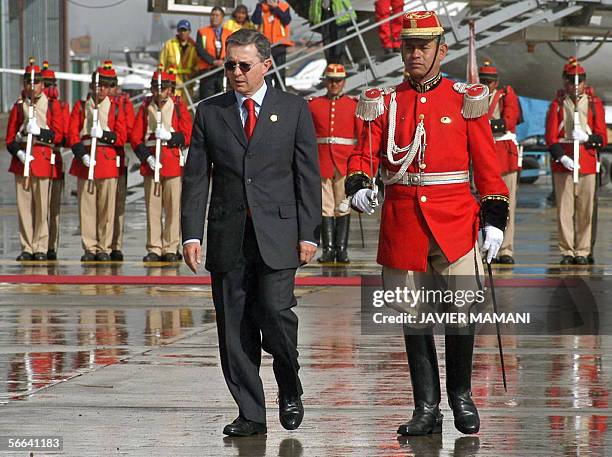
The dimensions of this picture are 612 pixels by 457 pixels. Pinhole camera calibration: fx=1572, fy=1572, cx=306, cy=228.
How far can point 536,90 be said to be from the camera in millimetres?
27484

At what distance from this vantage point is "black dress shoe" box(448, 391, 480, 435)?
7.12 m

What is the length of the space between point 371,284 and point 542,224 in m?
7.46

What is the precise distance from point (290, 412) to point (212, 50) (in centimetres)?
1613

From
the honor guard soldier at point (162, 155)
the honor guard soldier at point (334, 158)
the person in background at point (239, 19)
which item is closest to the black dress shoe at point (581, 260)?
the honor guard soldier at point (334, 158)

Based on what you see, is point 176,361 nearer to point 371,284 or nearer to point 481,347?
point 481,347

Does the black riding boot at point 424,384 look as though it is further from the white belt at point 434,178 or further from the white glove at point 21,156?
the white glove at point 21,156

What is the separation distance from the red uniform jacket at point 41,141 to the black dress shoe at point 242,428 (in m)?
9.47

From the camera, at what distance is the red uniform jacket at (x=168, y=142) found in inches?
642

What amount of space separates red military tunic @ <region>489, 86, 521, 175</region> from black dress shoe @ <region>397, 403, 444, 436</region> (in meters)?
8.77

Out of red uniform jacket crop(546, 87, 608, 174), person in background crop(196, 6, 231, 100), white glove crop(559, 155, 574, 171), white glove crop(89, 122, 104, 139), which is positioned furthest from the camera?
person in background crop(196, 6, 231, 100)

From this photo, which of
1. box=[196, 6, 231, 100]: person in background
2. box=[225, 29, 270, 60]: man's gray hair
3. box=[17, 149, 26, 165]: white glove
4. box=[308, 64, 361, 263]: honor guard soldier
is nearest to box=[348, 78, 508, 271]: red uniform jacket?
box=[225, 29, 270, 60]: man's gray hair

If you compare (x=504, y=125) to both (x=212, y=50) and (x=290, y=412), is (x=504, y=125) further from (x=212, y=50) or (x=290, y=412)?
(x=290, y=412)

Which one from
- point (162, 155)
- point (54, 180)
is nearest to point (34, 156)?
point (54, 180)

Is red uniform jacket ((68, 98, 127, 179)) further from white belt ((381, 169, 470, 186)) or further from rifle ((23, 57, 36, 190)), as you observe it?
white belt ((381, 169, 470, 186))
